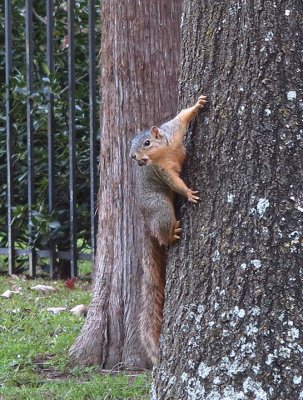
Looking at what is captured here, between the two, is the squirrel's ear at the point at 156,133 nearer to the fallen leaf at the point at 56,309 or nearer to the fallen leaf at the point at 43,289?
the fallen leaf at the point at 56,309

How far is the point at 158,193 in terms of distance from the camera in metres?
3.55

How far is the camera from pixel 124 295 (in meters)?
4.66

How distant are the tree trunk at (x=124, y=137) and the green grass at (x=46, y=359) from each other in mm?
182

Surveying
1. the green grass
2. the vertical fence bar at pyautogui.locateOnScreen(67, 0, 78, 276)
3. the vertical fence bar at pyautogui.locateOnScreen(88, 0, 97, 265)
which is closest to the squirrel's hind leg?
the green grass

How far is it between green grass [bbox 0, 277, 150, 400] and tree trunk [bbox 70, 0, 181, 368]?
0.18m

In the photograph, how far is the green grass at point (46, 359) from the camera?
13.8ft

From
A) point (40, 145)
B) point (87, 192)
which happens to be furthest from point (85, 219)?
point (40, 145)

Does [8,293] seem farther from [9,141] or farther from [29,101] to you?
[29,101]

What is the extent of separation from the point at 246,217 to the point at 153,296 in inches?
34.0

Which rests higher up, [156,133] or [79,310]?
[156,133]

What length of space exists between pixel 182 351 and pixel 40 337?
2.08 meters

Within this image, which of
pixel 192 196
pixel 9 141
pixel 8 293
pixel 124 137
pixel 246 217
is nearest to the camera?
pixel 246 217

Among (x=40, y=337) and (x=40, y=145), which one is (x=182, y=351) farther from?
(x=40, y=145)

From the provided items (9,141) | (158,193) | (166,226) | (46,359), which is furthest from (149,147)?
(9,141)
